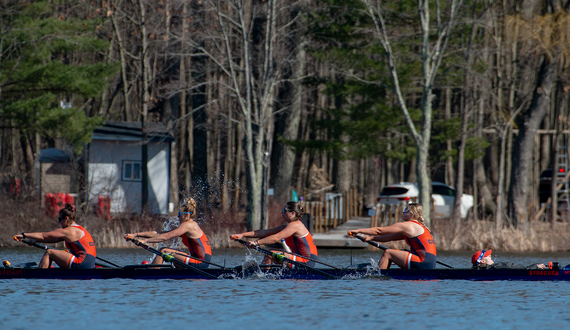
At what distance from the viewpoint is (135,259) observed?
20000mm

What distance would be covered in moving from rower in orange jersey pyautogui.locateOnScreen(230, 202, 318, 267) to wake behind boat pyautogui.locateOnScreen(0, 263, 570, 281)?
0.36m

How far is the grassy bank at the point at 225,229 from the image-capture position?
915 inches

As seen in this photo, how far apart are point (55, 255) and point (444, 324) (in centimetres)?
743

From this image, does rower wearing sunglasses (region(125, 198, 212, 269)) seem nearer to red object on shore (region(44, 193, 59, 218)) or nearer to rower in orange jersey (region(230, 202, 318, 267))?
rower in orange jersey (region(230, 202, 318, 267))

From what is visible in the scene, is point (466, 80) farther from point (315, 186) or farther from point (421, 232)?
point (315, 186)

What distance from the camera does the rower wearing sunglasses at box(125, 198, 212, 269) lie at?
1405cm

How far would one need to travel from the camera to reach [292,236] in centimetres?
1448

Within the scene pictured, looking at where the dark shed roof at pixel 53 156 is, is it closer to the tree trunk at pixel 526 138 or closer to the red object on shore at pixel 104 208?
the red object on shore at pixel 104 208

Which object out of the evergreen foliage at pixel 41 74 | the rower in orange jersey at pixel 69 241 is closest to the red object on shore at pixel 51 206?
the evergreen foliage at pixel 41 74

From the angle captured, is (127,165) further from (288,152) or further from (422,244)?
(422,244)

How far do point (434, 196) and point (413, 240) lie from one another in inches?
614

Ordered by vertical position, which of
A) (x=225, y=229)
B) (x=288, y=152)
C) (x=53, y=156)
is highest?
(x=288, y=152)

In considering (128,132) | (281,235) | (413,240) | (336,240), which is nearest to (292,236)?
(281,235)

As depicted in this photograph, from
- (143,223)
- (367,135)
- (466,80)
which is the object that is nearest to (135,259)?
(143,223)
